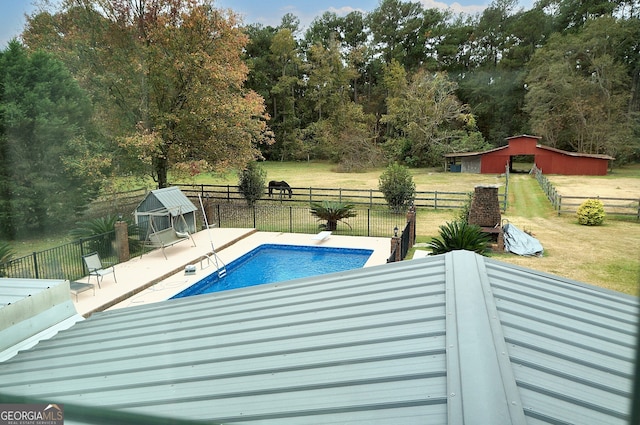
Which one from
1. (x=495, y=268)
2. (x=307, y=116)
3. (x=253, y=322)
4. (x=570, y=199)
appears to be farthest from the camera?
(x=307, y=116)

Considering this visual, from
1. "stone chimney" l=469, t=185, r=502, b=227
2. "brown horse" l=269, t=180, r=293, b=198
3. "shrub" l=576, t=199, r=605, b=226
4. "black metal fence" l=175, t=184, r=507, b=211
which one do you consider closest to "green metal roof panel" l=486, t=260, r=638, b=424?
"stone chimney" l=469, t=185, r=502, b=227

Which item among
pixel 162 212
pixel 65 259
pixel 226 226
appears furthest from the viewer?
pixel 226 226

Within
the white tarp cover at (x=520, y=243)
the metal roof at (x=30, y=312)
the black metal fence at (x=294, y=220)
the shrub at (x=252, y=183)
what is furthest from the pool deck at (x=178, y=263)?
the shrub at (x=252, y=183)

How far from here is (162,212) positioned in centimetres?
541

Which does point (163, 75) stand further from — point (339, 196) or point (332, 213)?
point (339, 196)

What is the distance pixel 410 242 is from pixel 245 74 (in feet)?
13.4

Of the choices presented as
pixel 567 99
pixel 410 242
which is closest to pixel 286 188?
pixel 410 242

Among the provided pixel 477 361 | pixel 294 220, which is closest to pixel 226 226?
pixel 294 220

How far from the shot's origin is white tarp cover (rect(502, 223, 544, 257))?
186 inches

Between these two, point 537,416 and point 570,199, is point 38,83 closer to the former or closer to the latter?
point 537,416

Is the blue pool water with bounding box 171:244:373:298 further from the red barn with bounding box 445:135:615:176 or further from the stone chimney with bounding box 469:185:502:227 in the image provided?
the red barn with bounding box 445:135:615:176

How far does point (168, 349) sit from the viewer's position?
104 cm

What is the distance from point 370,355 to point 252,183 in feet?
25.7

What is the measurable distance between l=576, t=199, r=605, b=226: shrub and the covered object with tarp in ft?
18.1
